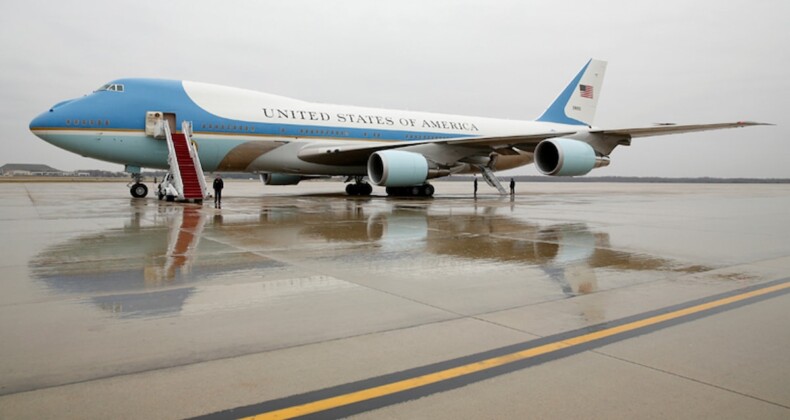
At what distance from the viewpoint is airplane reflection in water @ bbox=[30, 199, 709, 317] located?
4477 mm

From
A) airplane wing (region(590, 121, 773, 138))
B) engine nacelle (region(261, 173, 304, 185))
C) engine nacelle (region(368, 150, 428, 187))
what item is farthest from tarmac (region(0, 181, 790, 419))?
engine nacelle (region(261, 173, 304, 185))

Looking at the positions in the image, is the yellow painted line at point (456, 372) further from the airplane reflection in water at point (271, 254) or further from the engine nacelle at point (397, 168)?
the engine nacelle at point (397, 168)

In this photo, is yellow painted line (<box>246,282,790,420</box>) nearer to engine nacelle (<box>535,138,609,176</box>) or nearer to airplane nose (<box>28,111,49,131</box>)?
engine nacelle (<box>535,138,609,176</box>)

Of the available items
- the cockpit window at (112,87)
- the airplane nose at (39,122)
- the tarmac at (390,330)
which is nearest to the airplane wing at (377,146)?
the cockpit window at (112,87)

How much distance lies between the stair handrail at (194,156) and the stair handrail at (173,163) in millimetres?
450

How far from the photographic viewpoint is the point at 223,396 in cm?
240

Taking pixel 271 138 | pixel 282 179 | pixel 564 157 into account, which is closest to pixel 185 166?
pixel 271 138

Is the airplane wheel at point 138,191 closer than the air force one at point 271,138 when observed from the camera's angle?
No

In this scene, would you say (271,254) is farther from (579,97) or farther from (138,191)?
(579,97)

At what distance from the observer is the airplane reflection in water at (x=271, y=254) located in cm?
448

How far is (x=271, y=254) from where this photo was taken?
20.6ft

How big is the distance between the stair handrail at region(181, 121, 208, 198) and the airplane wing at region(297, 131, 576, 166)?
3.90 metres

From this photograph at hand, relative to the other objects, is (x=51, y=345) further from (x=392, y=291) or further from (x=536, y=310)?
(x=536, y=310)

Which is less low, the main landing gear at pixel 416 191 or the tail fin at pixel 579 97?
the tail fin at pixel 579 97
